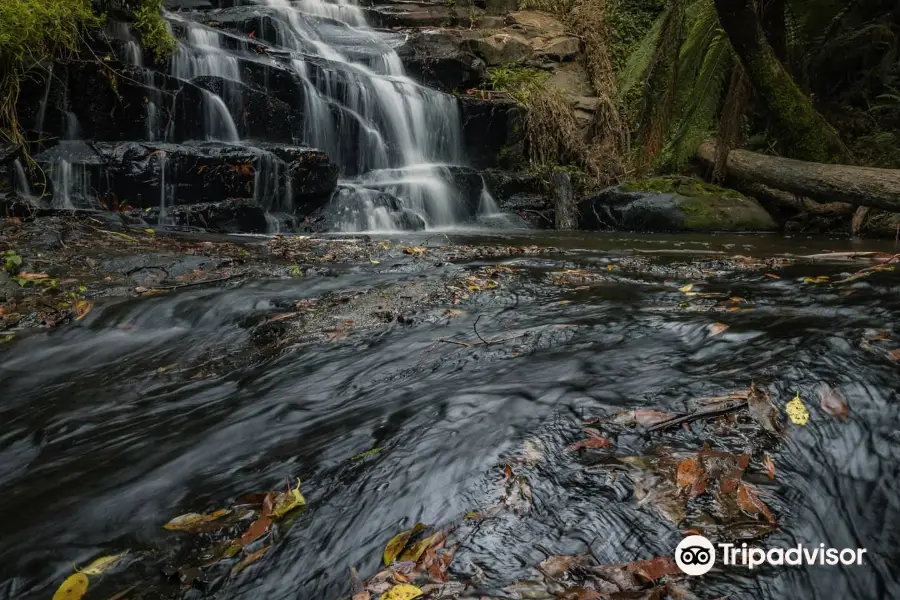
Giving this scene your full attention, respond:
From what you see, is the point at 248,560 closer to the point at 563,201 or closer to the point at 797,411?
the point at 797,411

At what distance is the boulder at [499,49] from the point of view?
12789 mm

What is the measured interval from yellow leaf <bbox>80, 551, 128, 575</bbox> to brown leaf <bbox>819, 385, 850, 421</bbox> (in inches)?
82.8

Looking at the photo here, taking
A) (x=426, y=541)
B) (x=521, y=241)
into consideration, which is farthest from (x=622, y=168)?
(x=426, y=541)

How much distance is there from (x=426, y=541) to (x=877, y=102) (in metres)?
11.1

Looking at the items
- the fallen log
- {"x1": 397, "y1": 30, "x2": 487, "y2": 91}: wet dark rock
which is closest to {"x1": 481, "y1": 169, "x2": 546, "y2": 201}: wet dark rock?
{"x1": 397, "y1": 30, "x2": 487, "y2": 91}: wet dark rock

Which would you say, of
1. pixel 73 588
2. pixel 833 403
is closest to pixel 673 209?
pixel 833 403

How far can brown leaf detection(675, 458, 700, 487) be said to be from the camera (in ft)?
5.04

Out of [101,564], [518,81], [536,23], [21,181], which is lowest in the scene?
[101,564]

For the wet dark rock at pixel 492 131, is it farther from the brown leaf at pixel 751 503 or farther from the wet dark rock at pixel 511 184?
the brown leaf at pixel 751 503

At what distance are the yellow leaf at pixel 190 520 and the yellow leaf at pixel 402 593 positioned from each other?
64 cm

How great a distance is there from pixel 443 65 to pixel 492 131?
5.99 feet

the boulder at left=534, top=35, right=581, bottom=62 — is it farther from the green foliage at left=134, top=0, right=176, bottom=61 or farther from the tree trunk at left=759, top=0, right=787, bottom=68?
the green foliage at left=134, top=0, right=176, bottom=61

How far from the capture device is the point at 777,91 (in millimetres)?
7312

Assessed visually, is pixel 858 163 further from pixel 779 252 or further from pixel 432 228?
pixel 432 228
